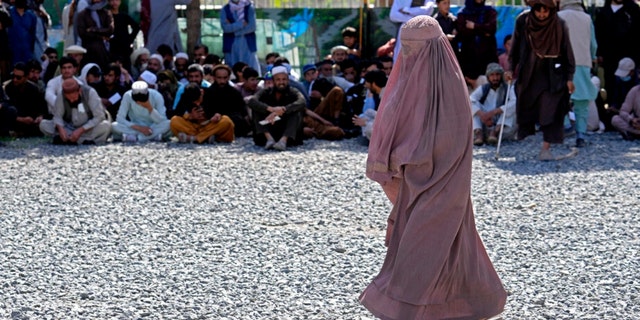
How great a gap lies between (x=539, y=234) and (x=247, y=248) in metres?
1.89

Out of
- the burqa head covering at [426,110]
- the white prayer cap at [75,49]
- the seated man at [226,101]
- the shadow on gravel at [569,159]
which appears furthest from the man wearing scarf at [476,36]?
the burqa head covering at [426,110]

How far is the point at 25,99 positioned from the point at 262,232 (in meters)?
6.22

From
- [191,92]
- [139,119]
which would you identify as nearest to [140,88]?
[139,119]

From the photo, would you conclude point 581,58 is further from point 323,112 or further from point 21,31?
point 21,31

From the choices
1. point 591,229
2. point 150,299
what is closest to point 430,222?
point 150,299

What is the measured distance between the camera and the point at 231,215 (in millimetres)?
7945

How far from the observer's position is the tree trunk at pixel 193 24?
48.4 feet

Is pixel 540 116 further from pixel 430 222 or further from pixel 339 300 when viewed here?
pixel 430 222

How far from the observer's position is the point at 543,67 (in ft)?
33.0

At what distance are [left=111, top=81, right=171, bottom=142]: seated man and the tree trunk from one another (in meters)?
2.48

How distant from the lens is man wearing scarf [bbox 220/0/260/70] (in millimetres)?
14062

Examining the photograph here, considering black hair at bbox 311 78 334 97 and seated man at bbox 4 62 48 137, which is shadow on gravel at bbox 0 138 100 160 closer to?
seated man at bbox 4 62 48 137

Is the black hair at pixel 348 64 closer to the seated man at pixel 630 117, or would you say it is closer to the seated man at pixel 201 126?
the seated man at pixel 201 126

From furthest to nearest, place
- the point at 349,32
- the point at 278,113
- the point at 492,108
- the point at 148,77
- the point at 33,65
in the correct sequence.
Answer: the point at 349,32, the point at 148,77, the point at 33,65, the point at 492,108, the point at 278,113
